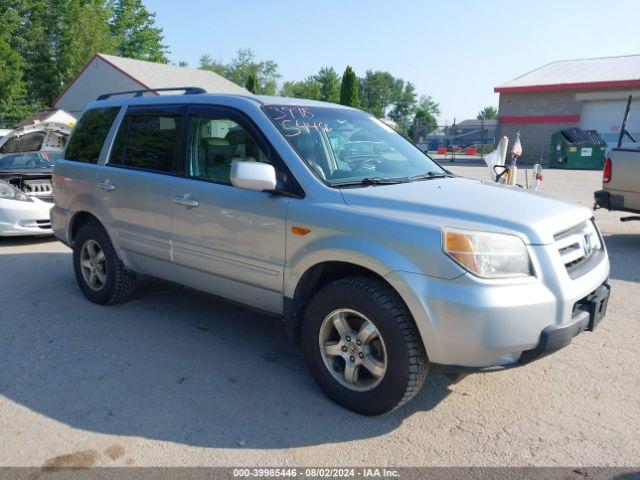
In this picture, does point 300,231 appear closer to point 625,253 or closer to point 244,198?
point 244,198

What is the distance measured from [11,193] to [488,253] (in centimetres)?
771

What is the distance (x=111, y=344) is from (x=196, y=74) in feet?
124

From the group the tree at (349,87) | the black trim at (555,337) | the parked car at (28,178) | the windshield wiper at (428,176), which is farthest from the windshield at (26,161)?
the tree at (349,87)

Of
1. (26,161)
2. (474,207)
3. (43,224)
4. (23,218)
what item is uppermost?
(474,207)

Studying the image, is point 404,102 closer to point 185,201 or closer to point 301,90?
point 301,90

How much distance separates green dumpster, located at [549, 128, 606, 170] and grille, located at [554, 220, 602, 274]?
85.2 feet

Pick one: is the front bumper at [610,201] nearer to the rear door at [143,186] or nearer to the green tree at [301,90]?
the rear door at [143,186]

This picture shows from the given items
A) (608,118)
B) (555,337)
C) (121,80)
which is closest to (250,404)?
(555,337)

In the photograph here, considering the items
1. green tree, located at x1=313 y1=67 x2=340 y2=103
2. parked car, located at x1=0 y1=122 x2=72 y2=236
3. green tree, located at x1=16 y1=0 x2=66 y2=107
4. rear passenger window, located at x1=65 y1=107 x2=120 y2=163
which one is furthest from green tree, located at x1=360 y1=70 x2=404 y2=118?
rear passenger window, located at x1=65 y1=107 x2=120 y2=163

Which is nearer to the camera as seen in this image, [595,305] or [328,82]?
[595,305]

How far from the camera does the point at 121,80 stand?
34781mm

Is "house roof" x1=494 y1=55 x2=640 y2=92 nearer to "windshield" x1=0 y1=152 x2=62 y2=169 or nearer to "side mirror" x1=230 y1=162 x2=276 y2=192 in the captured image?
"windshield" x1=0 y1=152 x2=62 y2=169

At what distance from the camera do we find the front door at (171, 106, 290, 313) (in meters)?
3.60

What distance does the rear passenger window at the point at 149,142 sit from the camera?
435cm
